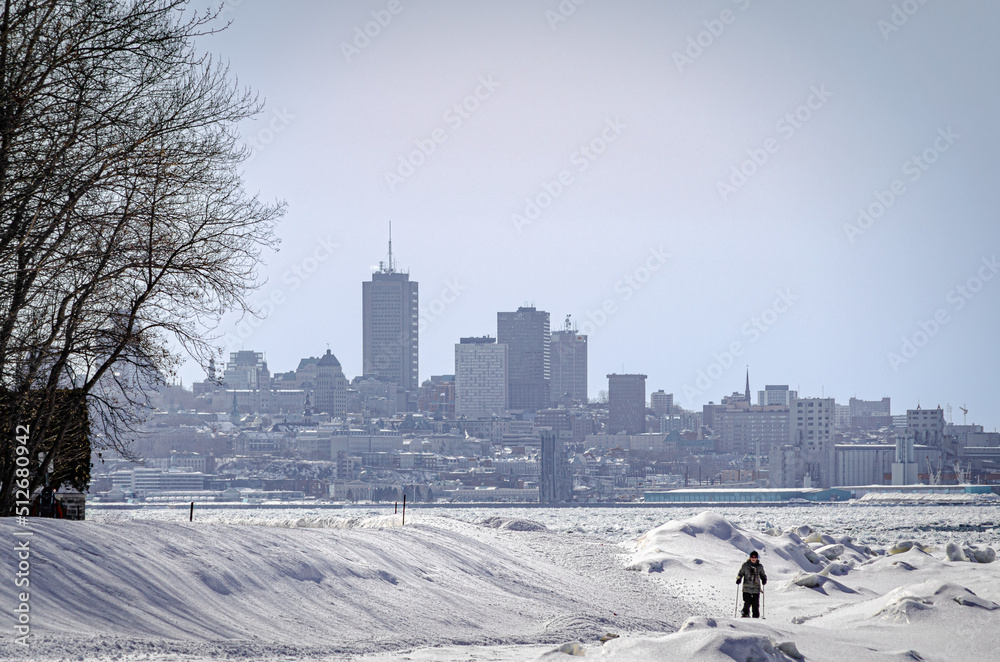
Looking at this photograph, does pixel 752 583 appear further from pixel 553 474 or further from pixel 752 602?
pixel 553 474

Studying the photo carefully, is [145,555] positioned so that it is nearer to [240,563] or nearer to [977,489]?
[240,563]

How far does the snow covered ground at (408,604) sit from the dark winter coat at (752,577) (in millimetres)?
973

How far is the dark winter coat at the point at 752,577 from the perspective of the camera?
56.0ft

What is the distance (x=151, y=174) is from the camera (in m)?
15.0

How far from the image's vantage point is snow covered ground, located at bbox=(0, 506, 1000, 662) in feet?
40.2

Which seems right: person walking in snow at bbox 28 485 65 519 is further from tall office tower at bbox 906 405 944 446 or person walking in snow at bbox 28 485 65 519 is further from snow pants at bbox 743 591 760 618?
tall office tower at bbox 906 405 944 446

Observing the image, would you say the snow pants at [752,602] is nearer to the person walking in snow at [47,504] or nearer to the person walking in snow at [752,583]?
the person walking in snow at [752,583]

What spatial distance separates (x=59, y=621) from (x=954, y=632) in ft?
37.0

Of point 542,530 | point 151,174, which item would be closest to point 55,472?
point 151,174

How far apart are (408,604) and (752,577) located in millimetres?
5223

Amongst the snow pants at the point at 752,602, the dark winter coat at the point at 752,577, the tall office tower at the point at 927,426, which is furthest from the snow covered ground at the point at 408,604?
the tall office tower at the point at 927,426

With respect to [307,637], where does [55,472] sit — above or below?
above

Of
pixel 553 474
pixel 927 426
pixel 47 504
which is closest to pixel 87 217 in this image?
pixel 47 504

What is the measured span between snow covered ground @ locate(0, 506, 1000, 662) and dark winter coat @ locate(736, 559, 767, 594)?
973 millimetres
